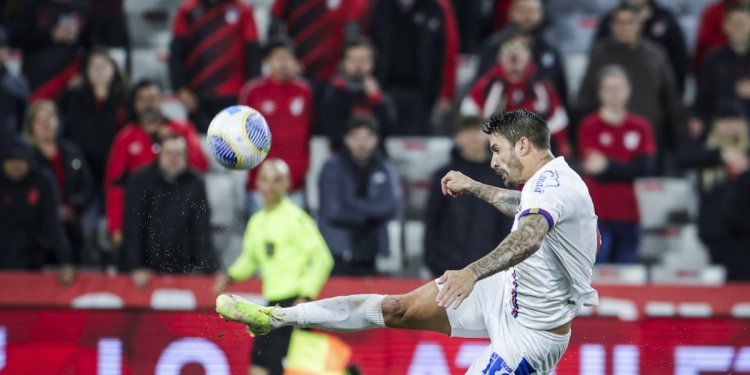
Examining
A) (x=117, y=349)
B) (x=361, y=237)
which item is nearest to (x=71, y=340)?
(x=117, y=349)

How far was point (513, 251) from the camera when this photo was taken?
5.94m

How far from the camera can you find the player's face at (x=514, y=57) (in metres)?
11.1

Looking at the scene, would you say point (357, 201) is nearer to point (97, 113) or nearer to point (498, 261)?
point (97, 113)

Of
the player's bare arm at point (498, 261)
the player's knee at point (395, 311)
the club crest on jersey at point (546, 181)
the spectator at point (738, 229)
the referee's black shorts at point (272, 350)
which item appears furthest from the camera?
the spectator at point (738, 229)

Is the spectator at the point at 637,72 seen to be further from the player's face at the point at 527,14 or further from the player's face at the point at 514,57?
the player's face at the point at 514,57

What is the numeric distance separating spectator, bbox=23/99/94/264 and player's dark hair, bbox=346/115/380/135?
244 cm

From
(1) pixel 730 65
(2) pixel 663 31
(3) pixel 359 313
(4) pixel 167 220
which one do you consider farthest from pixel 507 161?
(2) pixel 663 31

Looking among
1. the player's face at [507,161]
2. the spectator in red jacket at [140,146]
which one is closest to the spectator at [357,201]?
the spectator in red jacket at [140,146]

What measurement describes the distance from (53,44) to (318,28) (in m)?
2.58

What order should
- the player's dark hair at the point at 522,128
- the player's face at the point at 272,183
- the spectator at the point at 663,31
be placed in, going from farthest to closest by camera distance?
the spectator at the point at 663,31, the player's face at the point at 272,183, the player's dark hair at the point at 522,128

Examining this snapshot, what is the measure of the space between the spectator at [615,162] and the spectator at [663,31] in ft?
4.09

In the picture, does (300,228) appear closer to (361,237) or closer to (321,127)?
(361,237)

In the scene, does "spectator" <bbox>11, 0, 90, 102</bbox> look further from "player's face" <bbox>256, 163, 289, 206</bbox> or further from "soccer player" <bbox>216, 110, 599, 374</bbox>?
"soccer player" <bbox>216, 110, 599, 374</bbox>

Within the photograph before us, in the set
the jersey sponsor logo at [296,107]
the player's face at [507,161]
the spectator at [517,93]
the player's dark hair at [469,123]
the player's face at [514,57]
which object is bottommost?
the player's face at [507,161]
